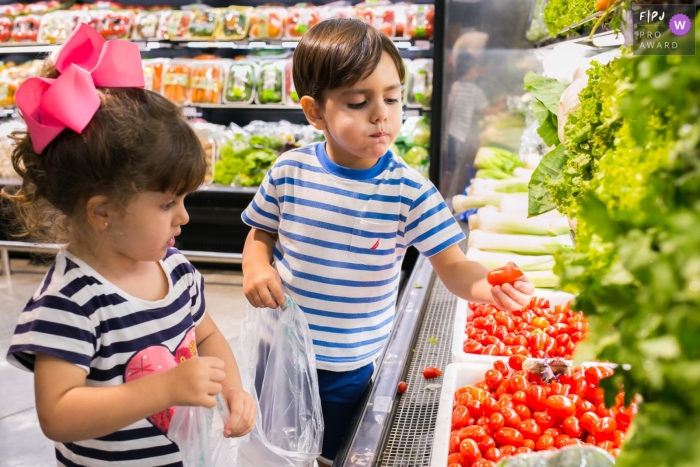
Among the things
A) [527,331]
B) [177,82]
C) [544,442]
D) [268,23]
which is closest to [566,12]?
[527,331]

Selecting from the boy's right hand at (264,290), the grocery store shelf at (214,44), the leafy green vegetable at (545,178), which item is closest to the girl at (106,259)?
the boy's right hand at (264,290)

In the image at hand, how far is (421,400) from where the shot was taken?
178 cm

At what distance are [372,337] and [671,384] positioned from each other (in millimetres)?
1343

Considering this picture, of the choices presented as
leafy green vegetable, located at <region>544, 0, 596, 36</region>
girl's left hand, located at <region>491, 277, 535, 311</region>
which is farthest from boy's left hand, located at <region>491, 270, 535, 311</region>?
leafy green vegetable, located at <region>544, 0, 596, 36</region>

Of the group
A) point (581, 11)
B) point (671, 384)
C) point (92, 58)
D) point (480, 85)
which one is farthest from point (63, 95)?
point (480, 85)

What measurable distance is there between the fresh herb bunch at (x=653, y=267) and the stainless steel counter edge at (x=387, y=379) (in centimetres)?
93

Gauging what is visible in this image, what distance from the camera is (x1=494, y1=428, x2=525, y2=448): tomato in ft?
4.84

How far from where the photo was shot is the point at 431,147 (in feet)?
15.0

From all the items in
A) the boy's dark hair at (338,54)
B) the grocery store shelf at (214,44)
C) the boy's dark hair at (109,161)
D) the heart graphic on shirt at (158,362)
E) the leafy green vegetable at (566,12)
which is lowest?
the heart graphic on shirt at (158,362)

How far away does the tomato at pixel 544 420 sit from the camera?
1.53m

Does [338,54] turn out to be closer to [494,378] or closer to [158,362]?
[158,362]

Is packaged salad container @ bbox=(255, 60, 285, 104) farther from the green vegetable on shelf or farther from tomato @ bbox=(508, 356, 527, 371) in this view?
tomato @ bbox=(508, 356, 527, 371)

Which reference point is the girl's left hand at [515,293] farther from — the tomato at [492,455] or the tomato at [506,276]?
the tomato at [492,455]

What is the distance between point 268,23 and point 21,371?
10.4ft
